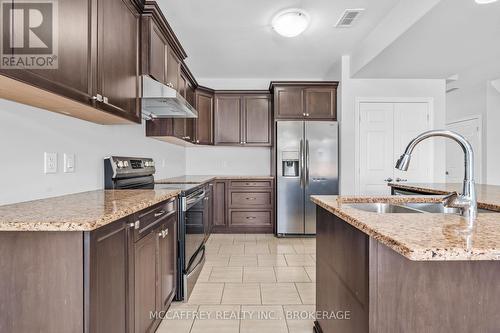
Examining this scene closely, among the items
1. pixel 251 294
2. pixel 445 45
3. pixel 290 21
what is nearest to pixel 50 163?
pixel 251 294

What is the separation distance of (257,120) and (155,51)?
261 centimetres

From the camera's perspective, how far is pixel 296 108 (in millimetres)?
4520

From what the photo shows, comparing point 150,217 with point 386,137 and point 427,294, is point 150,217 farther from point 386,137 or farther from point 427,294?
point 386,137

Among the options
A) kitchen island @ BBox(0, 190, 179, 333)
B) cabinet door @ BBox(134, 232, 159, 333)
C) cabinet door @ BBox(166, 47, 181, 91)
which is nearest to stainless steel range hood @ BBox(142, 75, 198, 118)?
cabinet door @ BBox(166, 47, 181, 91)

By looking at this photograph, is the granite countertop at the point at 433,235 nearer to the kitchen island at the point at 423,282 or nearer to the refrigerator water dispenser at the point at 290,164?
the kitchen island at the point at 423,282

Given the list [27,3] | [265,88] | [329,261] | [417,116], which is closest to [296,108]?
[265,88]

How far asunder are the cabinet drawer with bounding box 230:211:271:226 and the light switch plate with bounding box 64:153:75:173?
290 centimetres

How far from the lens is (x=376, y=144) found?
4285 millimetres

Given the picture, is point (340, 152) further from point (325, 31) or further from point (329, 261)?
point (329, 261)

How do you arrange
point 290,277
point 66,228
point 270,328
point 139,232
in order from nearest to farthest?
1. point 66,228
2. point 139,232
3. point 270,328
4. point 290,277

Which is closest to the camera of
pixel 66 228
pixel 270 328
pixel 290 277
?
pixel 66 228

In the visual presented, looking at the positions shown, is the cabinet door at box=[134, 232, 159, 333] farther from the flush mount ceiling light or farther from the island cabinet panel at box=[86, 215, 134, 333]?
the flush mount ceiling light

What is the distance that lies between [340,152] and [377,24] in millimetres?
1751

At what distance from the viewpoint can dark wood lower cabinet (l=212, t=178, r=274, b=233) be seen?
459cm
